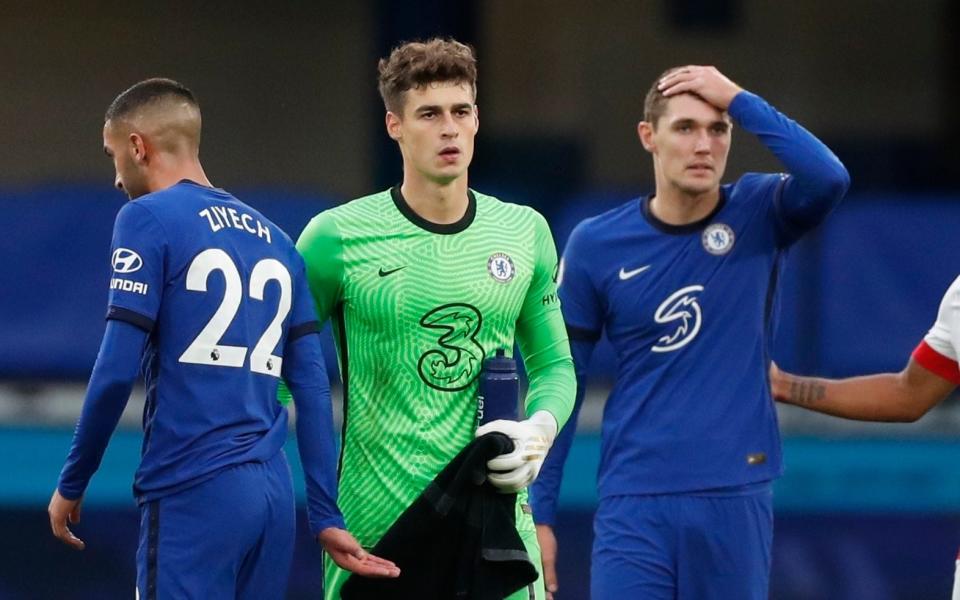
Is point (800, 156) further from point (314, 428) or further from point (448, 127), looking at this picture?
point (314, 428)

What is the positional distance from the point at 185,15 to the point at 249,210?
23.8ft

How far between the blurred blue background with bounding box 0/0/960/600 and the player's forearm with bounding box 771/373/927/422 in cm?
376

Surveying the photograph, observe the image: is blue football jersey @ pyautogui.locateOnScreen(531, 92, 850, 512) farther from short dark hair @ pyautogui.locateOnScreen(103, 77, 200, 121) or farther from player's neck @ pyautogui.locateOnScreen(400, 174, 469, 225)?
short dark hair @ pyautogui.locateOnScreen(103, 77, 200, 121)

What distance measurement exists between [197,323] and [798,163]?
6.21 feet

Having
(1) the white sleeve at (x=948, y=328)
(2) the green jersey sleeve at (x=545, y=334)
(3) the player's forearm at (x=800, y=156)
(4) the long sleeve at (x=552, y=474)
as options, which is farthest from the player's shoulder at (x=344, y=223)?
(1) the white sleeve at (x=948, y=328)

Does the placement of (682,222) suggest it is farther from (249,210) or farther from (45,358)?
(45,358)

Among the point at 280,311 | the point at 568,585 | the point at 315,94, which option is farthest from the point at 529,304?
the point at 315,94

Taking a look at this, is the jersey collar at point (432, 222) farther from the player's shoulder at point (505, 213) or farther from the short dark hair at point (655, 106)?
the short dark hair at point (655, 106)

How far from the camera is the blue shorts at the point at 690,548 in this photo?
5395mm

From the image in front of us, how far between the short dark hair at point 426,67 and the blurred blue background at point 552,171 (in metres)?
4.76

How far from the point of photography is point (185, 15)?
11.8 metres

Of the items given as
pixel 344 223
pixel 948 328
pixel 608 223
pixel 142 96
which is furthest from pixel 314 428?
pixel 948 328

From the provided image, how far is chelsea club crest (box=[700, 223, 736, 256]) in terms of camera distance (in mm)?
5574

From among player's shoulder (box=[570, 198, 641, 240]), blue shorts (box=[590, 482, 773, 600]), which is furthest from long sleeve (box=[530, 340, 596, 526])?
player's shoulder (box=[570, 198, 641, 240])
